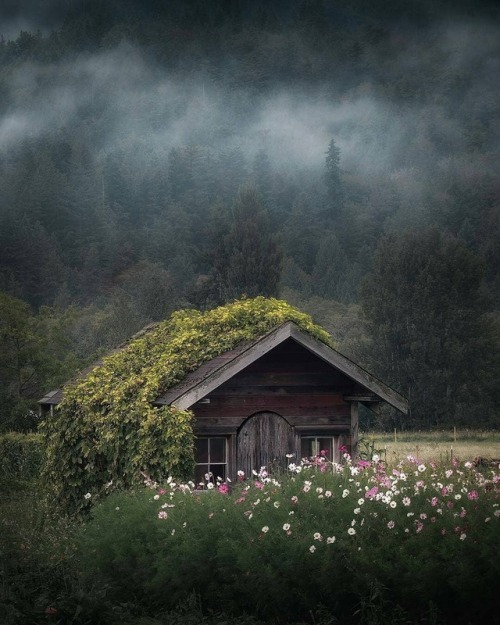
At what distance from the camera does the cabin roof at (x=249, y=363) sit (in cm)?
1730

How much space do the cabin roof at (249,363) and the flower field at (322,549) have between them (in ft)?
13.6

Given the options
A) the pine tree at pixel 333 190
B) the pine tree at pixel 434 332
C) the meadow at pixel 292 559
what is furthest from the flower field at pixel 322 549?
the pine tree at pixel 333 190

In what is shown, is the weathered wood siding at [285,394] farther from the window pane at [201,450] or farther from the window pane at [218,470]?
the window pane at [218,470]

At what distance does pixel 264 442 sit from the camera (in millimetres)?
18750

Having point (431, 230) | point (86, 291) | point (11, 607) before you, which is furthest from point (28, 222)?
point (11, 607)

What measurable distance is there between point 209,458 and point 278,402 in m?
1.62

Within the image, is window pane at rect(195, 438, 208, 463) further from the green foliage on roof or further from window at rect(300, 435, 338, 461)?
window at rect(300, 435, 338, 461)

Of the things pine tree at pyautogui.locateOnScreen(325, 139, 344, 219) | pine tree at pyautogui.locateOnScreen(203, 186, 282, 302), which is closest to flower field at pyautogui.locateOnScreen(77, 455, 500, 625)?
pine tree at pyautogui.locateOnScreen(203, 186, 282, 302)

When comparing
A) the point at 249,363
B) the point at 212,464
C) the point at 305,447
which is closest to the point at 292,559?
the point at 249,363

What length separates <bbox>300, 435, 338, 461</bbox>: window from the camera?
63.7 ft

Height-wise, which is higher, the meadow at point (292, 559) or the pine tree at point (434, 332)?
the pine tree at point (434, 332)

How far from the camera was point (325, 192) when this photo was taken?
16462 cm

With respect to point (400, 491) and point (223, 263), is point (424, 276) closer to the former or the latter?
point (223, 263)

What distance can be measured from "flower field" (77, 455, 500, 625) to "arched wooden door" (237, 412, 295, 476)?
528cm
